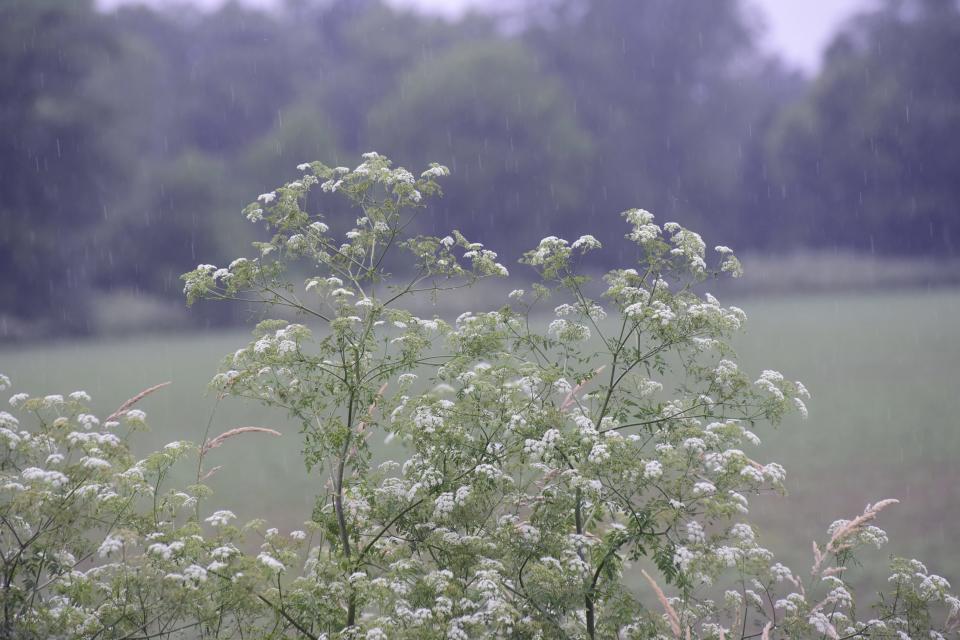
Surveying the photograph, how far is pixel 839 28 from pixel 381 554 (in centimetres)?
7031

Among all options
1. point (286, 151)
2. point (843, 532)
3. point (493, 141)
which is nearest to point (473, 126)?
point (493, 141)

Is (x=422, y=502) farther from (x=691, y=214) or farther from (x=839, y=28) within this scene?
(x=839, y=28)

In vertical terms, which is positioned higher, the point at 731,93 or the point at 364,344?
the point at 731,93

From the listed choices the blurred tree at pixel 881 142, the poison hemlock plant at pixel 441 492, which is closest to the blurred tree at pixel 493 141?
the blurred tree at pixel 881 142

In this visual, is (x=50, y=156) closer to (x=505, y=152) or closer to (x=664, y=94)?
(x=505, y=152)

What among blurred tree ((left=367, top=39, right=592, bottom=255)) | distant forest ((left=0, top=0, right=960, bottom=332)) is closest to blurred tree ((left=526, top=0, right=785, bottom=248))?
distant forest ((left=0, top=0, right=960, bottom=332))

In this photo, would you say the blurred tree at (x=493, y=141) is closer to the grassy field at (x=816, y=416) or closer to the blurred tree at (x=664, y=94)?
the blurred tree at (x=664, y=94)

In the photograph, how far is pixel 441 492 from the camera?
16.2 ft

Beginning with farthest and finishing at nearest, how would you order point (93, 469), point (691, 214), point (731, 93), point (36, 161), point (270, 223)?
point (731, 93) < point (691, 214) < point (36, 161) < point (270, 223) < point (93, 469)

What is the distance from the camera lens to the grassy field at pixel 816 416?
14406 mm

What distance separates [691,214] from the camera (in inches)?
2495

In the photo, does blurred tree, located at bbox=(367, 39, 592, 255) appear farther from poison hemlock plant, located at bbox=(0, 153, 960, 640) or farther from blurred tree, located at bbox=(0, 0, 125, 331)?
poison hemlock plant, located at bbox=(0, 153, 960, 640)

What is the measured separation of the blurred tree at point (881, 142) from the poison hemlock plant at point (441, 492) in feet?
188

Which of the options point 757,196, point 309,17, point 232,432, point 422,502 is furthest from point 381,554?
point 309,17
